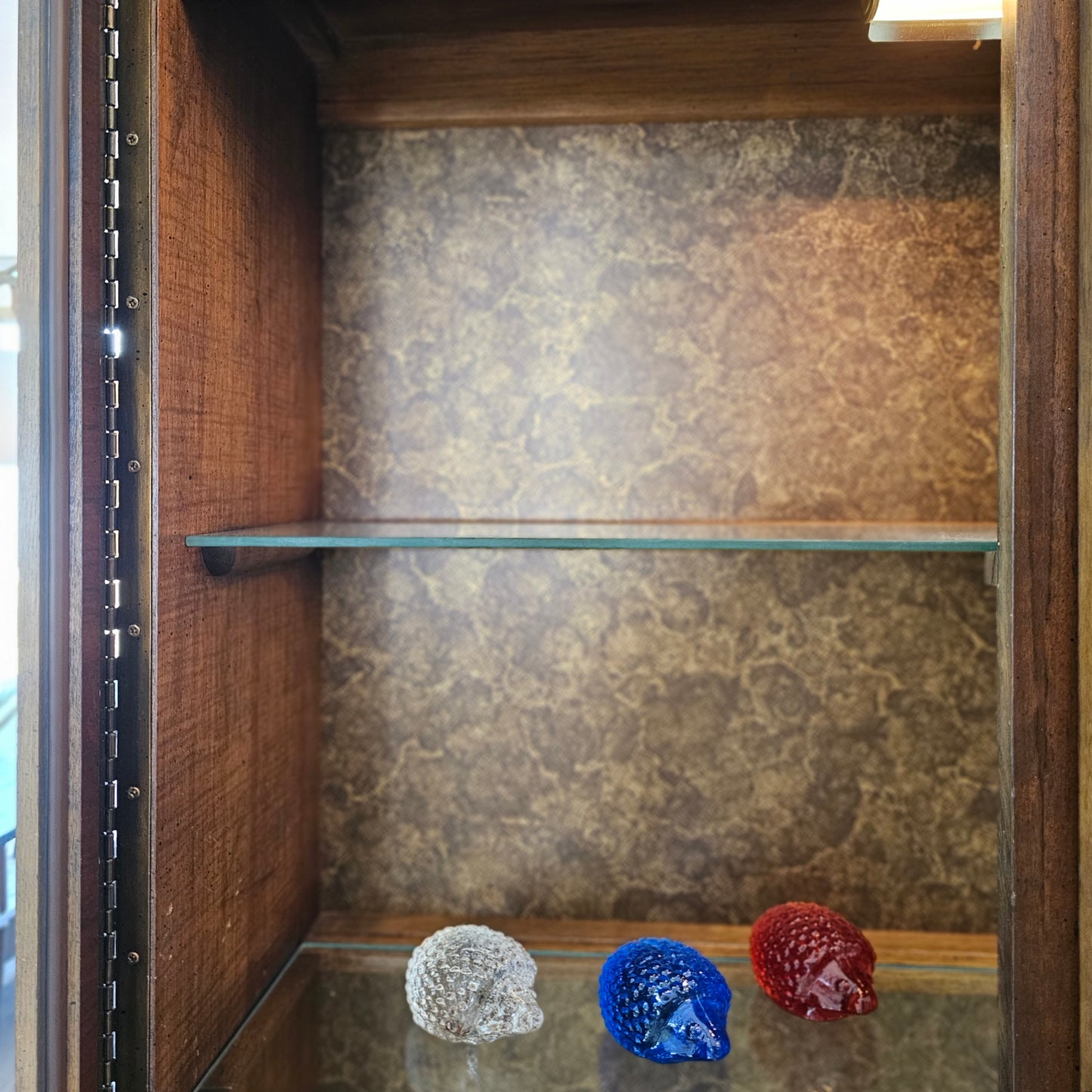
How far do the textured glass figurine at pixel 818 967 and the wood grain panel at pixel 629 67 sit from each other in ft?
2.46

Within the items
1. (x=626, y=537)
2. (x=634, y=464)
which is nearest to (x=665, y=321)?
(x=634, y=464)

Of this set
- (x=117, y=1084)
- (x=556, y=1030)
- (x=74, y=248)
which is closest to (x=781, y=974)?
(x=556, y=1030)

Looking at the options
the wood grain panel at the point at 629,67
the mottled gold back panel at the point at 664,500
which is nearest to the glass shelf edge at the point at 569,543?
the mottled gold back panel at the point at 664,500

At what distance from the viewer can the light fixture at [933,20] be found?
0.80 meters

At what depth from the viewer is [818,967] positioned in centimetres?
84

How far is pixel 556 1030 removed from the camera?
0.86 metres

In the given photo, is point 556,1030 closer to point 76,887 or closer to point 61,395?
point 76,887

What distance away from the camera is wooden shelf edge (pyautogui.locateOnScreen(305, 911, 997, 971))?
963 mm

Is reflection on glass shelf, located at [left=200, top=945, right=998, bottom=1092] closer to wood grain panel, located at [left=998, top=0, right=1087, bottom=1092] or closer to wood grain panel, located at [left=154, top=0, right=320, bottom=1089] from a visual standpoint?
wood grain panel, located at [left=154, top=0, right=320, bottom=1089]

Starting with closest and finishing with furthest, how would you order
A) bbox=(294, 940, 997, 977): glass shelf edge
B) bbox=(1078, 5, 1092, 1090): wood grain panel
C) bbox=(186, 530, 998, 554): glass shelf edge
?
bbox=(1078, 5, 1092, 1090): wood grain panel → bbox=(186, 530, 998, 554): glass shelf edge → bbox=(294, 940, 997, 977): glass shelf edge

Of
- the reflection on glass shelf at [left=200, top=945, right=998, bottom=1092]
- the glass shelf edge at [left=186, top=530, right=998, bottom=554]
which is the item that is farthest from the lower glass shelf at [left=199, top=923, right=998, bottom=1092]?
the glass shelf edge at [left=186, top=530, right=998, bottom=554]

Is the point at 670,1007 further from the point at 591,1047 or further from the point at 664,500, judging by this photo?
the point at 664,500

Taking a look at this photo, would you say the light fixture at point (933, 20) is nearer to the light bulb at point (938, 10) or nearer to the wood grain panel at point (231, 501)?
the light bulb at point (938, 10)

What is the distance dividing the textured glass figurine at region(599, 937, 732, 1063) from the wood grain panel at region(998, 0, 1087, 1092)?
0.22 metres
